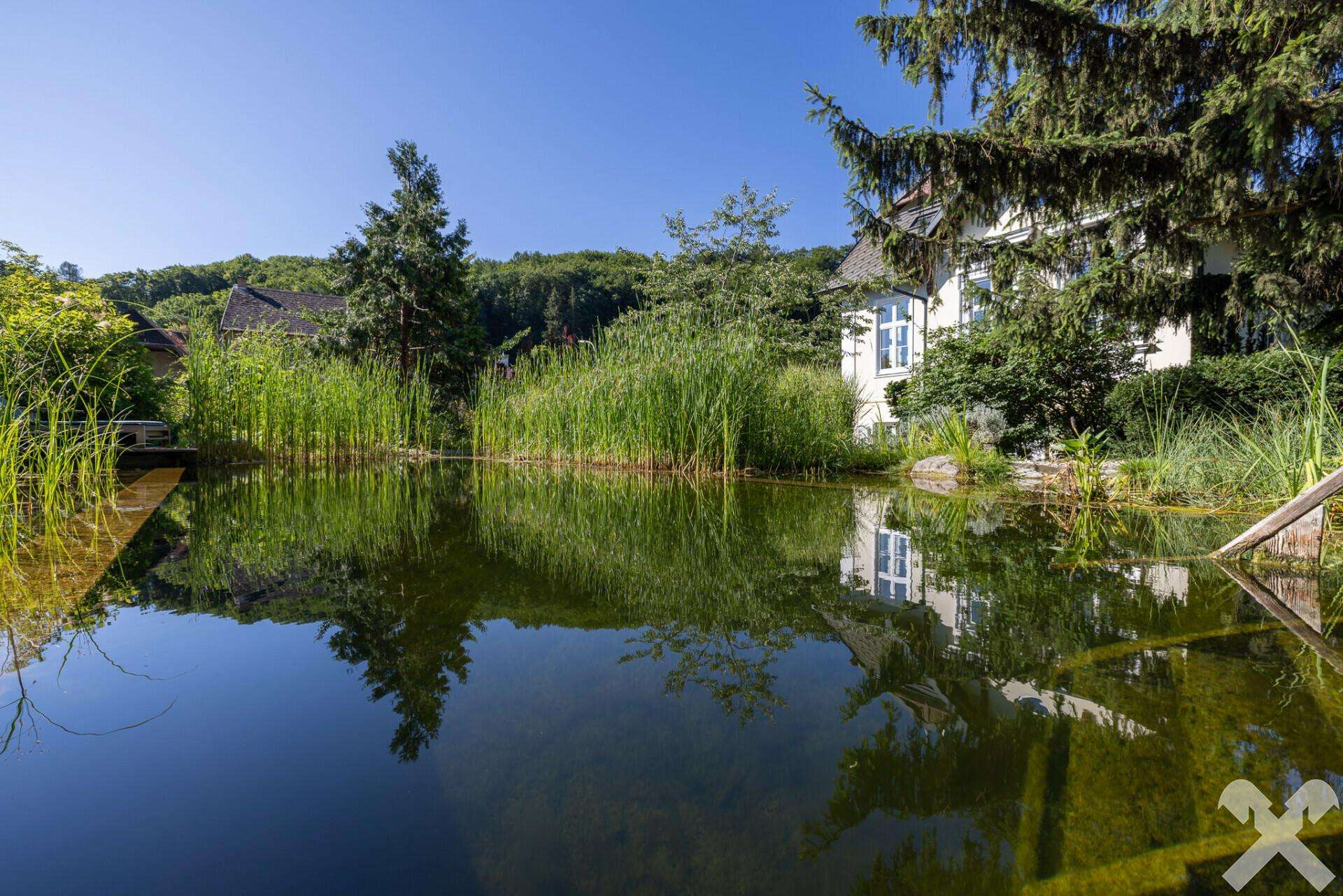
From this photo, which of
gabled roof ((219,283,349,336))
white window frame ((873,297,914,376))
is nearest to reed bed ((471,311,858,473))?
white window frame ((873,297,914,376))

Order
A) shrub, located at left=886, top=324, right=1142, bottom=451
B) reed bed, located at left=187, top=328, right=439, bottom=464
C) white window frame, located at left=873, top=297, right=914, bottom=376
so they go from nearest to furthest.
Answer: reed bed, located at left=187, top=328, right=439, bottom=464
shrub, located at left=886, top=324, right=1142, bottom=451
white window frame, located at left=873, top=297, right=914, bottom=376

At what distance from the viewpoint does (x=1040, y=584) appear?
2303mm

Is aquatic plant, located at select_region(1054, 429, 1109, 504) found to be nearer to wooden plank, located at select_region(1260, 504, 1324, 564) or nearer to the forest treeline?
wooden plank, located at select_region(1260, 504, 1324, 564)

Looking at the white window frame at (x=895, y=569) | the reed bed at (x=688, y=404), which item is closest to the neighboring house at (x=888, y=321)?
the reed bed at (x=688, y=404)

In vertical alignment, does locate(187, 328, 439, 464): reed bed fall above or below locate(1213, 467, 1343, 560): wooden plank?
above

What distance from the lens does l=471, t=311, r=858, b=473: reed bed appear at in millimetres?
6891

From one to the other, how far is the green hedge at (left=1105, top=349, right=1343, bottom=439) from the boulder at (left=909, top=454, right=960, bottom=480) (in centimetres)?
169

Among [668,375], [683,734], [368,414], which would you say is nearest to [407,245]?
[368,414]

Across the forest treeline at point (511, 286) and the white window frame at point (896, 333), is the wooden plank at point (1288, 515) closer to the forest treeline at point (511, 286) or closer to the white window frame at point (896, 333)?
the white window frame at point (896, 333)

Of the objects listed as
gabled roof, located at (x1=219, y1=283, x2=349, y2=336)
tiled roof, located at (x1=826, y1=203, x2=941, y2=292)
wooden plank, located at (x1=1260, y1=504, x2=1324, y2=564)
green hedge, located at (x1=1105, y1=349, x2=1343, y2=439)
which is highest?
gabled roof, located at (x1=219, y1=283, x2=349, y2=336)

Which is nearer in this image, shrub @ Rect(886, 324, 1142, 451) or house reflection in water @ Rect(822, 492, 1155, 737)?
house reflection in water @ Rect(822, 492, 1155, 737)

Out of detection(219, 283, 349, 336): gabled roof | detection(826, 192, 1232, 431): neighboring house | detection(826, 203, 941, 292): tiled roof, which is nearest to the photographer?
detection(826, 192, 1232, 431): neighboring house

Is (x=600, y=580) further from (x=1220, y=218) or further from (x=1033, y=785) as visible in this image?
(x=1220, y=218)
